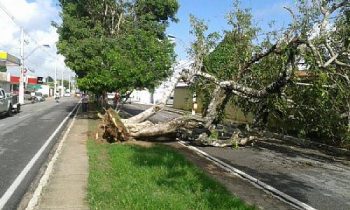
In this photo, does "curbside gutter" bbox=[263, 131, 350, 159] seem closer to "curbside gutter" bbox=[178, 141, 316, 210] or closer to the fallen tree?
the fallen tree

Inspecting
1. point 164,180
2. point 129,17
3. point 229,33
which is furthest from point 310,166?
point 129,17

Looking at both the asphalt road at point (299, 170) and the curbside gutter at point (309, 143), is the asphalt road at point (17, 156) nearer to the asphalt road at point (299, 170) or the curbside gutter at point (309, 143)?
the asphalt road at point (299, 170)

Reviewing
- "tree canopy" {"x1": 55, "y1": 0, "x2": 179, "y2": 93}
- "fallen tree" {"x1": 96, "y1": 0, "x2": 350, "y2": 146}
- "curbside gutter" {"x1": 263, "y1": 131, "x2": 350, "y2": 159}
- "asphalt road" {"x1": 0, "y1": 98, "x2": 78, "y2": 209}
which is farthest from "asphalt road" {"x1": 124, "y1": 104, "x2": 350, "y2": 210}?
"tree canopy" {"x1": 55, "y1": 0, "x2": 179, "y2": 93}

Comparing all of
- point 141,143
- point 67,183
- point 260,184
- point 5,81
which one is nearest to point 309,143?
point 141,143

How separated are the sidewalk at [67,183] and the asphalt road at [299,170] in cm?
412

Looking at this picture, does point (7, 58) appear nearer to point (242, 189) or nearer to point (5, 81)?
point (5, 81)

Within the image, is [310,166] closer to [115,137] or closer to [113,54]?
[115,137]

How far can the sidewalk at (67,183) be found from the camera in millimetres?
8055

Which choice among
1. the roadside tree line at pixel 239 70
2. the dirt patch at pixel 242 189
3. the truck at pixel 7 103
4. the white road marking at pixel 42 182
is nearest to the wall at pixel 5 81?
the truck at pixel 7 103

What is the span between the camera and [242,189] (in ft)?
32.7

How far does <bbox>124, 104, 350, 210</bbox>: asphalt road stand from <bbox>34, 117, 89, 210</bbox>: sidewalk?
4121mm

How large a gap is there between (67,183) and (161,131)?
28.6ft

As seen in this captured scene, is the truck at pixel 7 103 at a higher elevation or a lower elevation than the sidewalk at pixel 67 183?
higher

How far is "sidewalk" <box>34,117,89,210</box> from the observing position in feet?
26.4
